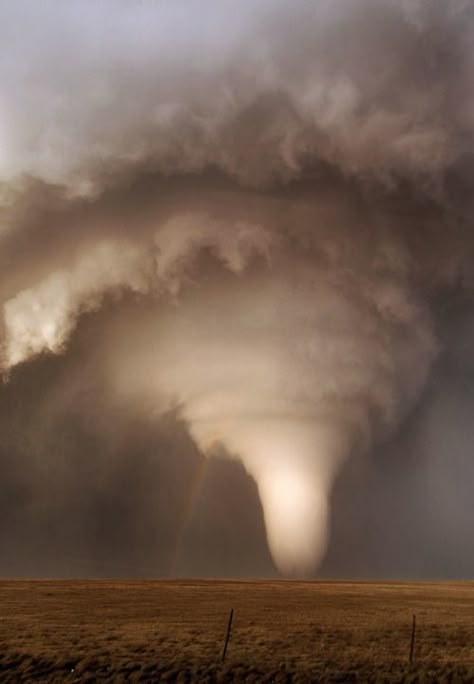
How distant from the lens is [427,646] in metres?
38.5

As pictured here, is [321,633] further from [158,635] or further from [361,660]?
[158,635]

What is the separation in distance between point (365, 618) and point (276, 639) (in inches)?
616

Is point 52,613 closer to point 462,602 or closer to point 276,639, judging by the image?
point 276,639

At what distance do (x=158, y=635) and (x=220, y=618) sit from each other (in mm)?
11450

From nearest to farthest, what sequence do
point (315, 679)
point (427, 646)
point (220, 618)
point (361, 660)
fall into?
point (315, 679) < point (361, 660) < point (427, 646) < point (220, 618)

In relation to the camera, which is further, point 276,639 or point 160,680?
point 276,639

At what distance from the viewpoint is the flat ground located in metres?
31.6

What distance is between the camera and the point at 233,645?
1447 inches

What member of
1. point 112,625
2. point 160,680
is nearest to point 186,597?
point 112,625

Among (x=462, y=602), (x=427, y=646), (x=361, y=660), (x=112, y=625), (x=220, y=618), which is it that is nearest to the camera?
(x=361, y=660)

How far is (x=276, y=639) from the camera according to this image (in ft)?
129

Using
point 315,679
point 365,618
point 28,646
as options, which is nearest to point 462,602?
point 365,618

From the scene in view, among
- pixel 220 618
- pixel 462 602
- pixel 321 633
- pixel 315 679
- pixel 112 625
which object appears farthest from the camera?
pixel 462 602

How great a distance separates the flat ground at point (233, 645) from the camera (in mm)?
31558
